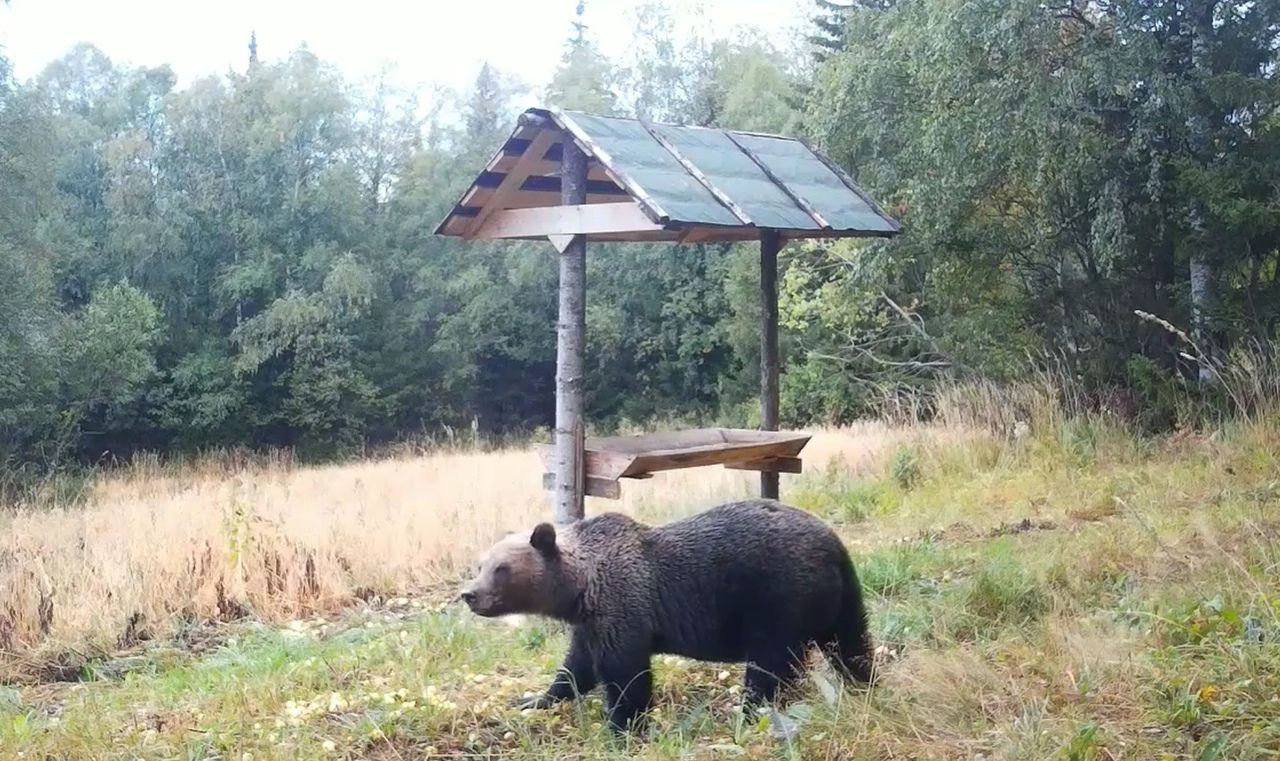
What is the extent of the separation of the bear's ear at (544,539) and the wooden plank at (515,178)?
13.2 feet

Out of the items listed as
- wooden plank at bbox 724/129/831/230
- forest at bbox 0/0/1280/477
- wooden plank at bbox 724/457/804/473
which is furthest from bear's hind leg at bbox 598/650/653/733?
forest at bbox 0/0/1280/477

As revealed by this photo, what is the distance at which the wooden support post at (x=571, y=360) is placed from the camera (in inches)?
315

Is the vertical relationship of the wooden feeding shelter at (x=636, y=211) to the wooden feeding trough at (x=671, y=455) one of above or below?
above

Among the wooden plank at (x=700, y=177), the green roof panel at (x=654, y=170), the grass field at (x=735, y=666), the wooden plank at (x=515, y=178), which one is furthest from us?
the wooden plank at (x=515, y=178)

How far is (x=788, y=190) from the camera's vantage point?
28.3ft

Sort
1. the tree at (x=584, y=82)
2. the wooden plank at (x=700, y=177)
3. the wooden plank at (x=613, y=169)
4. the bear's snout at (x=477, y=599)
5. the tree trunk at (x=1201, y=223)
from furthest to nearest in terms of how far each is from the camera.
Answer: the tree at (x=584, y=82), the tree trunk at (x=1201, y=223), the wooden plank at (x=700, y=177), the wooden plank at (x=613, y=169), the bear's snout at (x=477, y=599)

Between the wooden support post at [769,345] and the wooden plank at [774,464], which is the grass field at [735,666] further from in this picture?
the wooden support post at [769,345]

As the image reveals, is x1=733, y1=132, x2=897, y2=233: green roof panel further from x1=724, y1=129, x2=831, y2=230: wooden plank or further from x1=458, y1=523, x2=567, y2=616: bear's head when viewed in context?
x1=458, y1=523, x2=567, y2=616: bear's head

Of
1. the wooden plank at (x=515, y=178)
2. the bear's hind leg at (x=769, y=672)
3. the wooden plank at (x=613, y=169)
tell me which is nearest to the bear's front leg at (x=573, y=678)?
the bear's hind leg at (x=769, y=672)

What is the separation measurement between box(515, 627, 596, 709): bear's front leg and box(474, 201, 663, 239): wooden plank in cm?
299

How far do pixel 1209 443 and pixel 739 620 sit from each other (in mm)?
8125

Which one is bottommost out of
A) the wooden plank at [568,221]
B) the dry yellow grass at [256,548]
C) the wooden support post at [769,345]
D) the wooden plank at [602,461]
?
the dry yellow grass at [256,548]

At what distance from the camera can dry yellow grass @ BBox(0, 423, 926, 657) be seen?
27.2 ft

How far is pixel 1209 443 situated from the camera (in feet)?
38.0
